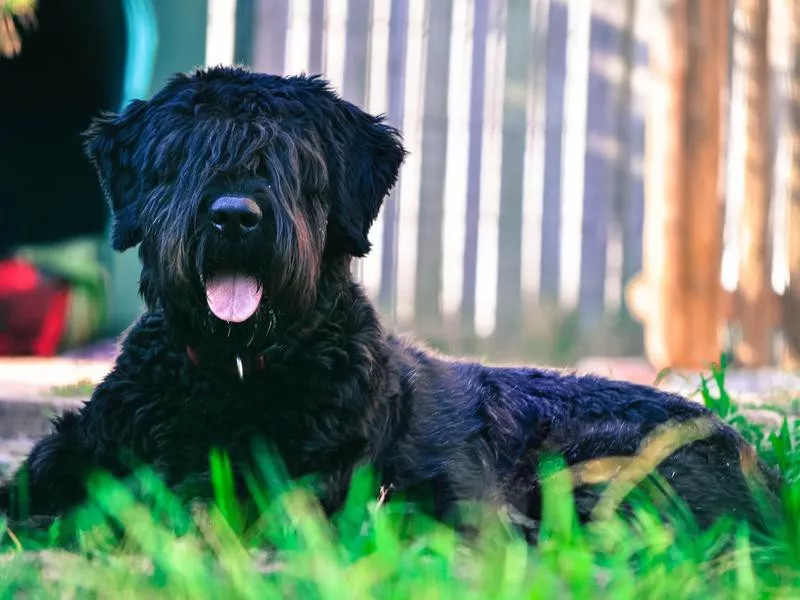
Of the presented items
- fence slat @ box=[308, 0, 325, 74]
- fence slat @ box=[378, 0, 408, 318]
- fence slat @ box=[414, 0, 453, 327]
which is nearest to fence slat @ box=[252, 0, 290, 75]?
fence slat @ box=[308, 0, 325, 74]

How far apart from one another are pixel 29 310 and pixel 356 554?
18.1 ft

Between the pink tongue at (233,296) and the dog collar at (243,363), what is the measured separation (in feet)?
0.47

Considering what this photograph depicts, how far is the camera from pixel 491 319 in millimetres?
Result: 7945

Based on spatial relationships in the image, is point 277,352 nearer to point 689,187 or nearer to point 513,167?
point 689,187

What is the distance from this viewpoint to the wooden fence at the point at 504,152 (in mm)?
7828

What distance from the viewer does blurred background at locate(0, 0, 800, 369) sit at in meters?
7.70

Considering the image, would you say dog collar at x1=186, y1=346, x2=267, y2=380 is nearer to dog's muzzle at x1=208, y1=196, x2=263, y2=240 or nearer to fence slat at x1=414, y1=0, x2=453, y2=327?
dog's muzzle at x1=208, y1=196, x2=263, y2=240

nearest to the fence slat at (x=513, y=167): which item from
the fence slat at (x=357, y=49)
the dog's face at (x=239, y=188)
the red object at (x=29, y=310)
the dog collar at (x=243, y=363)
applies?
the fence slat at (x=357, y=49)

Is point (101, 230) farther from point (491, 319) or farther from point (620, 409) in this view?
point (620, 409)

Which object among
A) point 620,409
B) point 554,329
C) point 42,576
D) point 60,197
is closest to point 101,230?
point 60,197

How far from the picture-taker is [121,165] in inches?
142

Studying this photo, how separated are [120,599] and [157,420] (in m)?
1.20

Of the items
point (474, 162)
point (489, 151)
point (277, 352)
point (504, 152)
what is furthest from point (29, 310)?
point (277, 352)

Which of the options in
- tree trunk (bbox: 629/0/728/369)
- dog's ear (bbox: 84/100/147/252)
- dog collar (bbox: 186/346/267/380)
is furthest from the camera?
tree trunk (bbox: 629/0/728/369)
